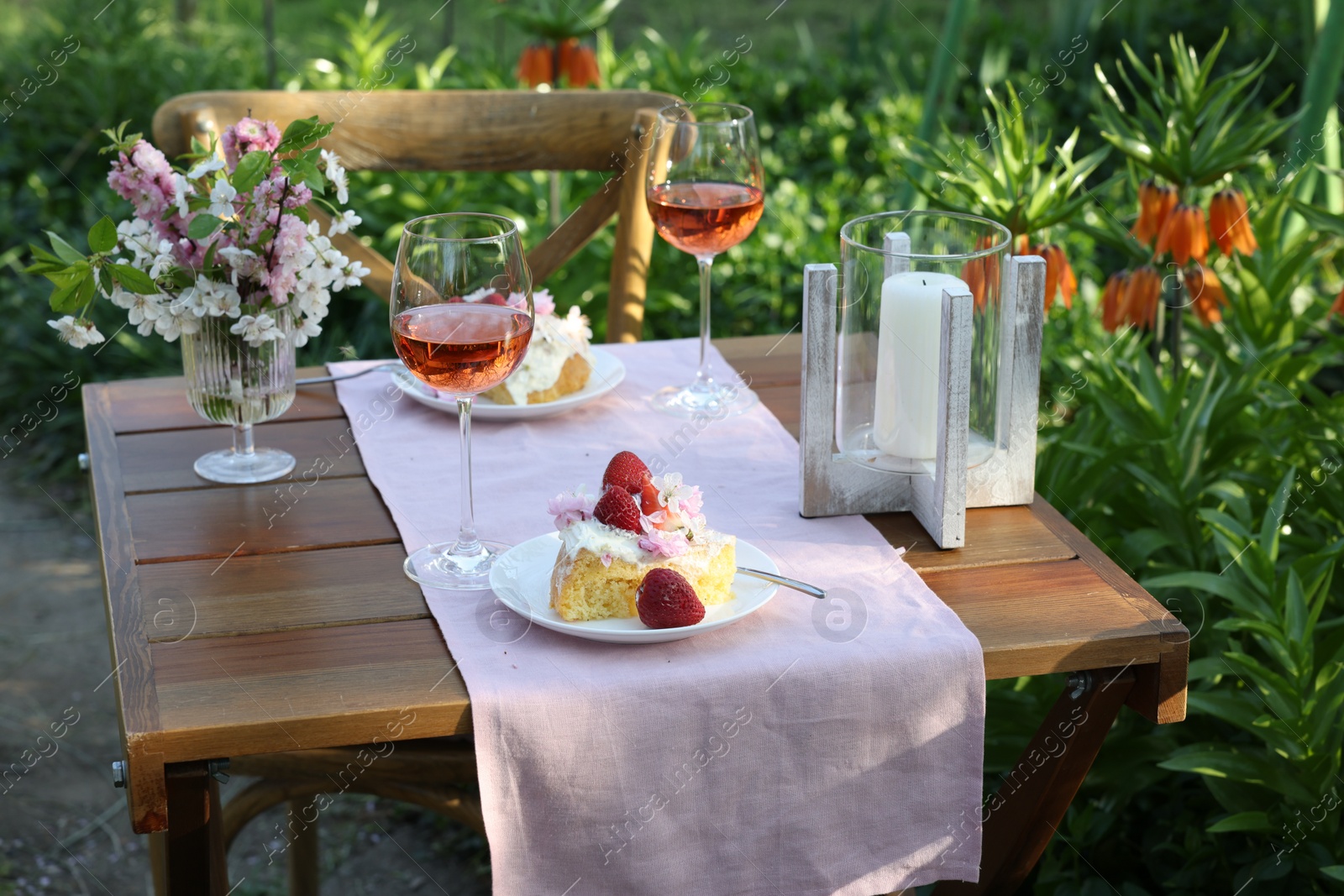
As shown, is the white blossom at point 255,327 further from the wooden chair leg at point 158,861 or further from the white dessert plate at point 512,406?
the wooden chair leg at point 158,861

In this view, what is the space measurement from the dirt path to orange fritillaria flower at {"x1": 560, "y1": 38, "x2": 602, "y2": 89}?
1.83 meters

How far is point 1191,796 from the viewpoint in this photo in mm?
1976

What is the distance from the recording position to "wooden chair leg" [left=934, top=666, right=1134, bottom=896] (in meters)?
1.29

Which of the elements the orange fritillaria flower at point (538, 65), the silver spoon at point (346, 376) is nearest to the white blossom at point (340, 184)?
the silver spoon at point (346, 376)

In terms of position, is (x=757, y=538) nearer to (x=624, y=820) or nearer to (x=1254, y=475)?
(x=624, y=820)

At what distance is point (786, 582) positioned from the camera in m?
1.23

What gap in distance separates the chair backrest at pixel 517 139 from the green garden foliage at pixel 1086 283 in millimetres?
173

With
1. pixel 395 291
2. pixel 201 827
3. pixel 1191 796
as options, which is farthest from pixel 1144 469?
pixel 201 827

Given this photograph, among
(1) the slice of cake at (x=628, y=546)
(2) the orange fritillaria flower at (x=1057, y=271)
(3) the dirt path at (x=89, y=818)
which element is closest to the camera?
(1) the slice of cake at (x=628, y=546)

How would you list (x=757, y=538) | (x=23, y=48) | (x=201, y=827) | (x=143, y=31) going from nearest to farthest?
(x=201, y=827) < (x=757, y=538) < (x=23, y=48) < (x=143, y=31)

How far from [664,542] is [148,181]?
68 centimetres

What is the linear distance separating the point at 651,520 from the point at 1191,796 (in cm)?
118

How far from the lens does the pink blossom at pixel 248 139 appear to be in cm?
147

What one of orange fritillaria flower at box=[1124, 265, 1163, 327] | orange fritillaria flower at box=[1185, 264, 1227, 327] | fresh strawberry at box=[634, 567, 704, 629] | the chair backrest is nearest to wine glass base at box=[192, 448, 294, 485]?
fresh strawberry at box=[634, 567, 704, 629]
